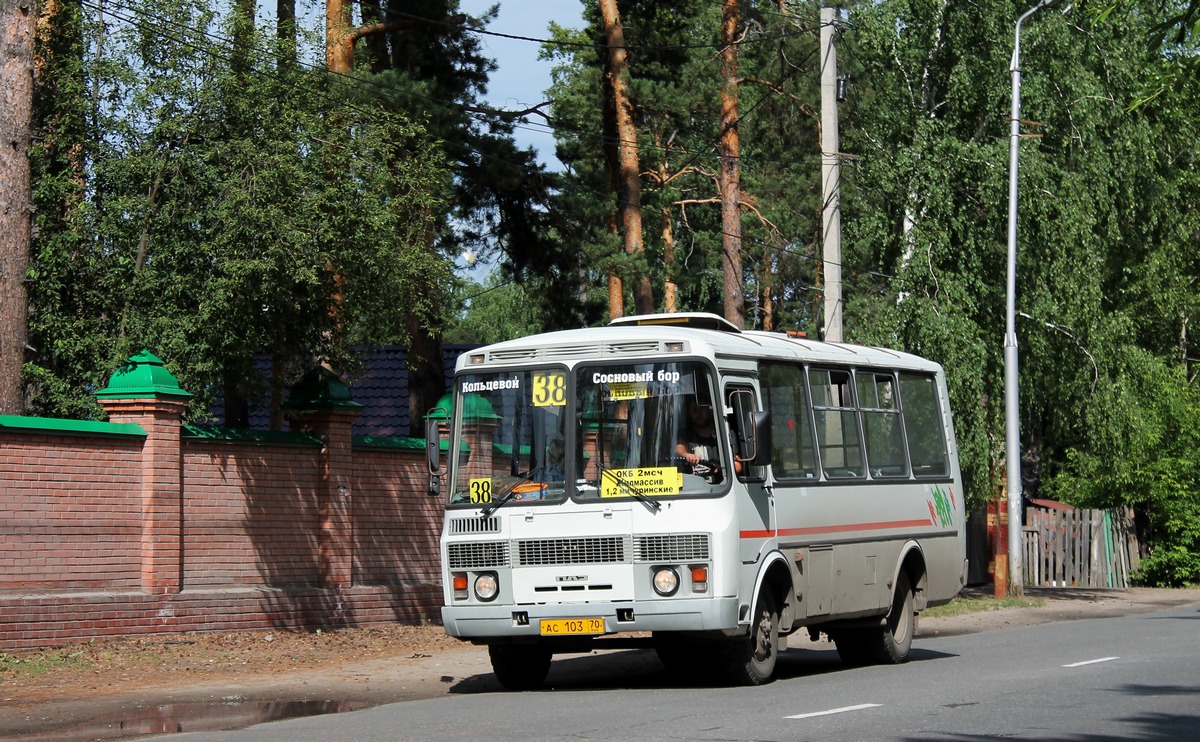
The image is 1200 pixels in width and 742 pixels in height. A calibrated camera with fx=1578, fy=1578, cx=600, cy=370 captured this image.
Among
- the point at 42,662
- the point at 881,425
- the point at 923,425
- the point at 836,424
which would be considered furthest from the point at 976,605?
the point at 42,662

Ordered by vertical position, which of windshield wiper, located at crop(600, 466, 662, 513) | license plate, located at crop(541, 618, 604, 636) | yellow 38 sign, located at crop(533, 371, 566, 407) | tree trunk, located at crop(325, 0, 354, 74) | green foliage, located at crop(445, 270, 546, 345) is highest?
green foliage, located at crop(445, 270, 546, 345)

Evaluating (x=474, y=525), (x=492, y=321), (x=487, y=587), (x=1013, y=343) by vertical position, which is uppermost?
(x=492, y=321)

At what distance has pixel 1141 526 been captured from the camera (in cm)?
3506

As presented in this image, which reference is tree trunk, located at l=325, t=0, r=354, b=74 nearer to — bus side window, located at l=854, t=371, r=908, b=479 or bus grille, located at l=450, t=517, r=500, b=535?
→ bus side window, located at l=854, t=371, r=908, b=479

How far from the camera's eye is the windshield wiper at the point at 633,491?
13.2 metres

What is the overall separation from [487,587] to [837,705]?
10.6ft

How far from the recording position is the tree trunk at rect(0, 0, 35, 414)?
56.2 feet

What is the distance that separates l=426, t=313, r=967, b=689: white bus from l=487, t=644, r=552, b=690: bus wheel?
18 mm

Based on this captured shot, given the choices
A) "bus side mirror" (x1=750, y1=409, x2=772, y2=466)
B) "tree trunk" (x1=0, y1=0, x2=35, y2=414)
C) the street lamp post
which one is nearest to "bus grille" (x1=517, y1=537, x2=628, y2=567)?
"bus side mirror" (x1=750, y1=409, x2=772, y2=466)

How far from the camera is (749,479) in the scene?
13.5 metres

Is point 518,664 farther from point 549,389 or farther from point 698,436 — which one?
point 698,436

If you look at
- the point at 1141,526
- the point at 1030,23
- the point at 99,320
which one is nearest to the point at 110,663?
the point at 99,320

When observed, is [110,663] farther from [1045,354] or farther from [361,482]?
[1045,354]

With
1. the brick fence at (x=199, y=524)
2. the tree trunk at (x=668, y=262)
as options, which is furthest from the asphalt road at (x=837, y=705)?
the tree trunk at (x=668, y=262)
